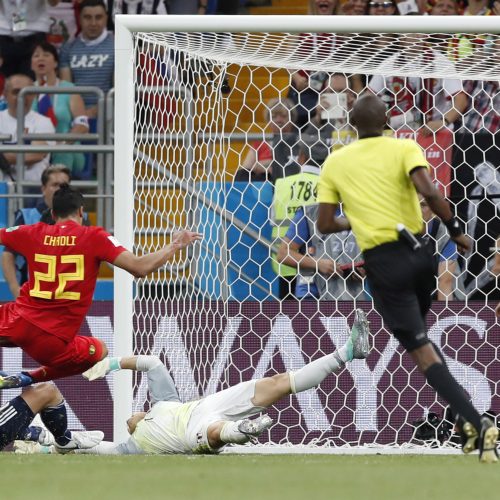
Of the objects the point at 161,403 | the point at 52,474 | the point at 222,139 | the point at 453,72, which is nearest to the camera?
the point at 52,474

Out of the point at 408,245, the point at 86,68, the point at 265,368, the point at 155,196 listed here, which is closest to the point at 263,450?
the point at 265,368

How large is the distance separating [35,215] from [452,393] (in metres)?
5.27

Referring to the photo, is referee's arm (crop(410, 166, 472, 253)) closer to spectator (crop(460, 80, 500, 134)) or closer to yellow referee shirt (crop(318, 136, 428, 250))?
yellow referee shirt (crop(318, 136, 428, 250))

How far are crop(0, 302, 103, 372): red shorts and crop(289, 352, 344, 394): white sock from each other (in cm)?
124

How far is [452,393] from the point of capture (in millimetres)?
6621

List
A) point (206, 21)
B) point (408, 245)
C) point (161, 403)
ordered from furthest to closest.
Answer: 1. point (206, 21)
2. point (161, 403)
3. point (408, 245)

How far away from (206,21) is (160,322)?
6.82 feet

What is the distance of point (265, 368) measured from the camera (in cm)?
955

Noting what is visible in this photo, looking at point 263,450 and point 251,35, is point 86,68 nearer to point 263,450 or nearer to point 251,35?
point 251,35

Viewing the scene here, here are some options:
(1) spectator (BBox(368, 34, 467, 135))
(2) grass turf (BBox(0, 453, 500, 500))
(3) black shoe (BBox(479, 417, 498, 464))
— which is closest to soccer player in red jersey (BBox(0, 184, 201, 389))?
(2) grass turf (BBox(0, 453, 500, 500))

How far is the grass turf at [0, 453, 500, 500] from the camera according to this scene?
5.33 meters

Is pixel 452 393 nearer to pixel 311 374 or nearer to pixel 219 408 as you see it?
pixel 311 374

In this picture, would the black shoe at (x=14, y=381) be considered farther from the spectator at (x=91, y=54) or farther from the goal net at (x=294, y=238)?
the spectator at (x=91, y=54)

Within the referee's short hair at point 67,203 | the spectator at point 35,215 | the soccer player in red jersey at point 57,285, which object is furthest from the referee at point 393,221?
the spectator at point 35,215
